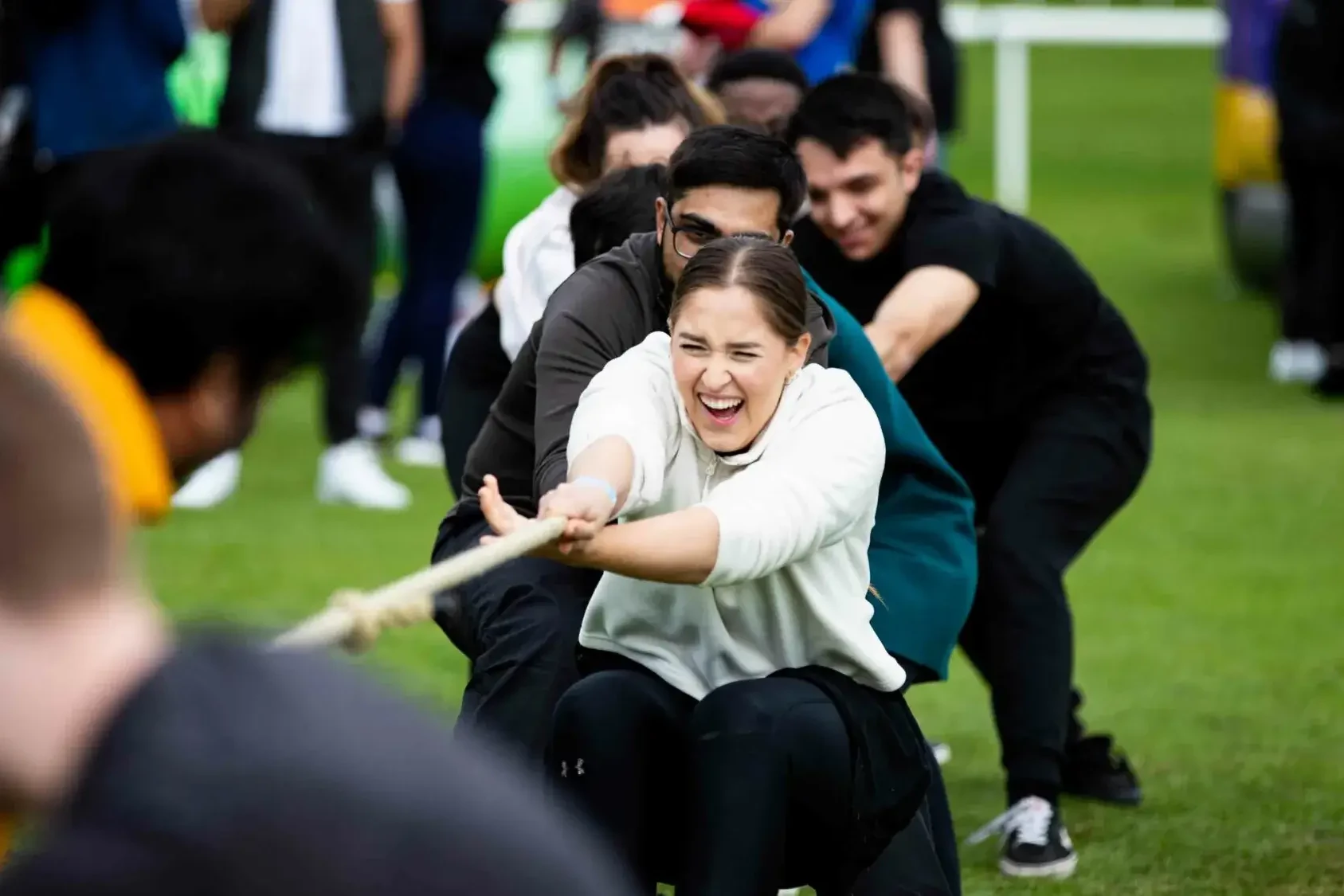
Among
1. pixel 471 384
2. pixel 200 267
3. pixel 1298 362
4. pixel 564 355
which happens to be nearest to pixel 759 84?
pixel 471 384

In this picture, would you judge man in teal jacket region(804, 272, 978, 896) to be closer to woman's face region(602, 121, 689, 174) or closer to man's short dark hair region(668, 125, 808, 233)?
man's short dark hair region(668, 125, 808, 233)

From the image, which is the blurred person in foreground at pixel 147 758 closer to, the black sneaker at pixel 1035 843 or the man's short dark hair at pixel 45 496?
the man's short dark hair at pixel 45 496

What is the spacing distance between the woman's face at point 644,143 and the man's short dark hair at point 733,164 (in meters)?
0.54

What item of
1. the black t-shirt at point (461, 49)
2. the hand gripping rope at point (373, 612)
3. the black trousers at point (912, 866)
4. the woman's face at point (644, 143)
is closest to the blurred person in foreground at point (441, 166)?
the black t-shirt at point (461, 49)

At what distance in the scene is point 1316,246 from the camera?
1008cm

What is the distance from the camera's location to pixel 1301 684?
562 centimetres

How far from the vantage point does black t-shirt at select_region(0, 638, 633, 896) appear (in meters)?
1.34

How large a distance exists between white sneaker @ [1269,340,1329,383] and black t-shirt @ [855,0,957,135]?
251cm

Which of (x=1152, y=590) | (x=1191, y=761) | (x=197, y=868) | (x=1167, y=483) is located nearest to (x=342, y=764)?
(x=197, y=868)

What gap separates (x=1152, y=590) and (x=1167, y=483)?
1627 millimetres

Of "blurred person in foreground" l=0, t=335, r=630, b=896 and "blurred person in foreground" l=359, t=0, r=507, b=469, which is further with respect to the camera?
"blurred person in foreground" l=359, t=0, r=507, b=469

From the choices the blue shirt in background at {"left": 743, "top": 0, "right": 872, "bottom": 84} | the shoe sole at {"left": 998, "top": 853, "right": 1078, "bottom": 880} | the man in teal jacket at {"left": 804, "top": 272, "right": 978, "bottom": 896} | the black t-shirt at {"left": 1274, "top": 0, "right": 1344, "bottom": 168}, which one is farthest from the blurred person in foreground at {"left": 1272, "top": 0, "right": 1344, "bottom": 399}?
the man in teal jacket at {"left": 804, "top": 272, "right": 978, "bottom": 896}

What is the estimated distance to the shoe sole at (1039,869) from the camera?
4.24m

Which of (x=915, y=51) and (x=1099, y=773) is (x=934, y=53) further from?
(x=1099, y=773)
